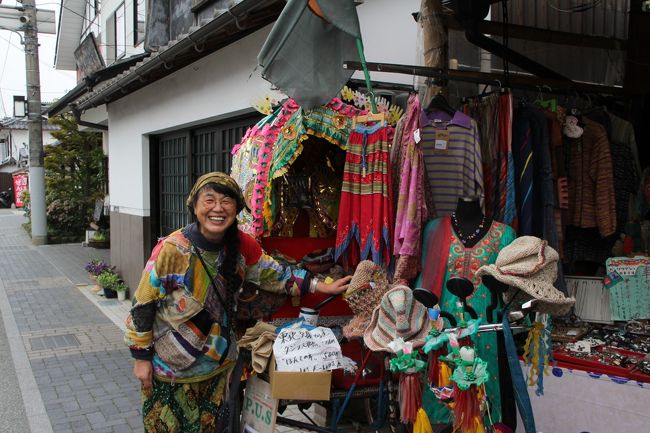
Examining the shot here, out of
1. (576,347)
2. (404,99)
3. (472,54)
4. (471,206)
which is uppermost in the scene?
(472,54)

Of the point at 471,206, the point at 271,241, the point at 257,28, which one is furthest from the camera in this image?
the point at 257,28

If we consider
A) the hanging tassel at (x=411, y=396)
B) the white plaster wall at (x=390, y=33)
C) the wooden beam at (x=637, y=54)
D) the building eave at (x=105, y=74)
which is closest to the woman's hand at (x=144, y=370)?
the hanging tassel at (x=411, y=396)

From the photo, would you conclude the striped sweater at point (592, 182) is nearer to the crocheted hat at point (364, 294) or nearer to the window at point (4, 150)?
the crocheted hat at point (364, 294)

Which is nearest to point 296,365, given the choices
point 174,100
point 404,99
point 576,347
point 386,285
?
point 386,285

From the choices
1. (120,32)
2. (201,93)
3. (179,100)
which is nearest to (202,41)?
(201,93)

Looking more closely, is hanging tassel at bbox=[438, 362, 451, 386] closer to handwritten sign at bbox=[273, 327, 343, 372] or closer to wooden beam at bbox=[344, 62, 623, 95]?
handwritten sign at bbox=[273, 327, 343, 372]

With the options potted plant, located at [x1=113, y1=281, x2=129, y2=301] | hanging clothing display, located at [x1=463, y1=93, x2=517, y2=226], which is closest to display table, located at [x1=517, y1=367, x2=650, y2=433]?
hanging clothing display, located at [x1=463, y1=93, x2=517, y2=226]

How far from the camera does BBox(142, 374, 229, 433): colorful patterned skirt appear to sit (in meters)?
3.29

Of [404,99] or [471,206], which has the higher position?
[404,99]

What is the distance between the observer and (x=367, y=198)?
3893mm

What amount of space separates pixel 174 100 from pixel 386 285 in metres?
6.30

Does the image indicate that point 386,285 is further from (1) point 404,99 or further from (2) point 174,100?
(2) point 174,100

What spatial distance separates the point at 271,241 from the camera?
4445 millimetres

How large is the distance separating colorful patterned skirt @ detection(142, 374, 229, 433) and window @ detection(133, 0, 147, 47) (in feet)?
35.3
